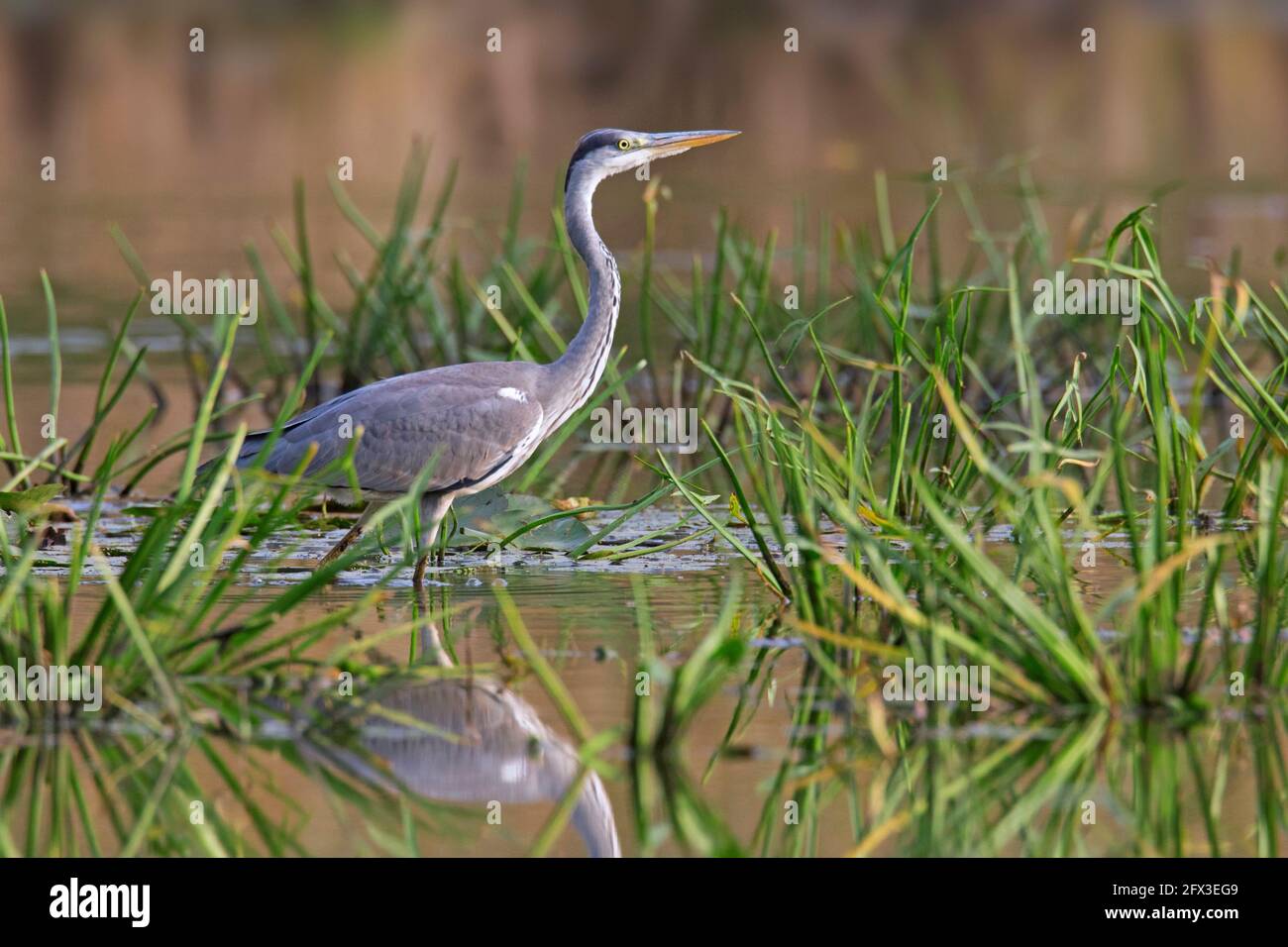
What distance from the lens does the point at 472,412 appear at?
24.6 ft

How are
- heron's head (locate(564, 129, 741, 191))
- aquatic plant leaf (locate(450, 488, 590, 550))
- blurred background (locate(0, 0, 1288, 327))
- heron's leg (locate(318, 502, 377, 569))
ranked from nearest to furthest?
1. heron's leg (locate(318, 502, 377, 569))
2. aquatic plant leaf (locate(450, 488, 590, 550))
3. heron's head (locate(564, 129, 741, 191))
4. blurred background (locate(0, 0, 1288, 327))

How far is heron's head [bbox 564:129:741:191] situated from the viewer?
25.6ft

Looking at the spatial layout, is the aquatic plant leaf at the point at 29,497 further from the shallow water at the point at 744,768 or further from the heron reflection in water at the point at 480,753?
the heron reflection in water at the point at 480,753

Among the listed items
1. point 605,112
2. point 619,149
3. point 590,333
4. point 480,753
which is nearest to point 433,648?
point 480,753

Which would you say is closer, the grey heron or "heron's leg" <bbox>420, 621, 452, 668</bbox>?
"heron's leg" <bbox>420, 621, 452, 668</bbox>

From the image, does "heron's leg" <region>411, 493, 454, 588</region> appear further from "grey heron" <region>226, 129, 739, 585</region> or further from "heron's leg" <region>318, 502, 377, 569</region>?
"heron's leg" <region>318, 502, 377, 569</region>

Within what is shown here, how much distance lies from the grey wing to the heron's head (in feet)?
2.92

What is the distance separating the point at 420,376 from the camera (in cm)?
780

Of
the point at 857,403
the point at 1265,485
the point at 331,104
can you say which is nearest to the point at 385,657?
the point at 1265,485

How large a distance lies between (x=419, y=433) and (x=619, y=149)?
4.24 feet

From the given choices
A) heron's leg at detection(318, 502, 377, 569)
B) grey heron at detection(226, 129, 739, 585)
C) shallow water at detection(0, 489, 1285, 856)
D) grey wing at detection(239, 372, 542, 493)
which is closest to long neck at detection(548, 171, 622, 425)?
grey heron at detection(226, 129, 739, 585)

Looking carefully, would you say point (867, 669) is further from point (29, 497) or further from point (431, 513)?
point (29, 497)

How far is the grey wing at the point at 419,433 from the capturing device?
24.4ft

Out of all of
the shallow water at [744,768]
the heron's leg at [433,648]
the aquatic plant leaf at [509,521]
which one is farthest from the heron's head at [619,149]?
the shallow water at [744,768]
